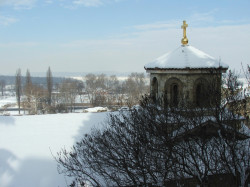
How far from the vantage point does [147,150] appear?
355 inches

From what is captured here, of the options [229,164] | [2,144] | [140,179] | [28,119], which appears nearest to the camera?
[229,164]

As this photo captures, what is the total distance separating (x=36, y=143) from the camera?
11.2m

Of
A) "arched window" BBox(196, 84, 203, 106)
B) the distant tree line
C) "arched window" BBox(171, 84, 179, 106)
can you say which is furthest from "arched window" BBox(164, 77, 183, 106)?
the distant tree line

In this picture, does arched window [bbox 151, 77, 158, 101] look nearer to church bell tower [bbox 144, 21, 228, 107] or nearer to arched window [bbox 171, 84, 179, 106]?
church bell tower [bbox 144, 21, 228, 107]

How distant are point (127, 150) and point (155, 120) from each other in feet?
4.65

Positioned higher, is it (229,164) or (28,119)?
(28,119)

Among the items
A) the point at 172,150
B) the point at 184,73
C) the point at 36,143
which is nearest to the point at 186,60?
the point at 184,73

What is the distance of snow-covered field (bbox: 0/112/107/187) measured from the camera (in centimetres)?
958

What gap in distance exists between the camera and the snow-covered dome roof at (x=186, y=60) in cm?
1164

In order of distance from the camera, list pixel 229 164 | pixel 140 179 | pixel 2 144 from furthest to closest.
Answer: pixel 2 144 < pixel 140 179 < pixel 229 164

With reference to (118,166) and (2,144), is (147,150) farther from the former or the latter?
(2,144)

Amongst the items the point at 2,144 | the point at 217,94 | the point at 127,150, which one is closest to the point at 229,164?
the point at 217,94

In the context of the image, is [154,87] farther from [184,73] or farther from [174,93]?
[184,73]

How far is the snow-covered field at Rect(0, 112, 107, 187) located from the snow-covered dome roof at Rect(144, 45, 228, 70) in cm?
363
